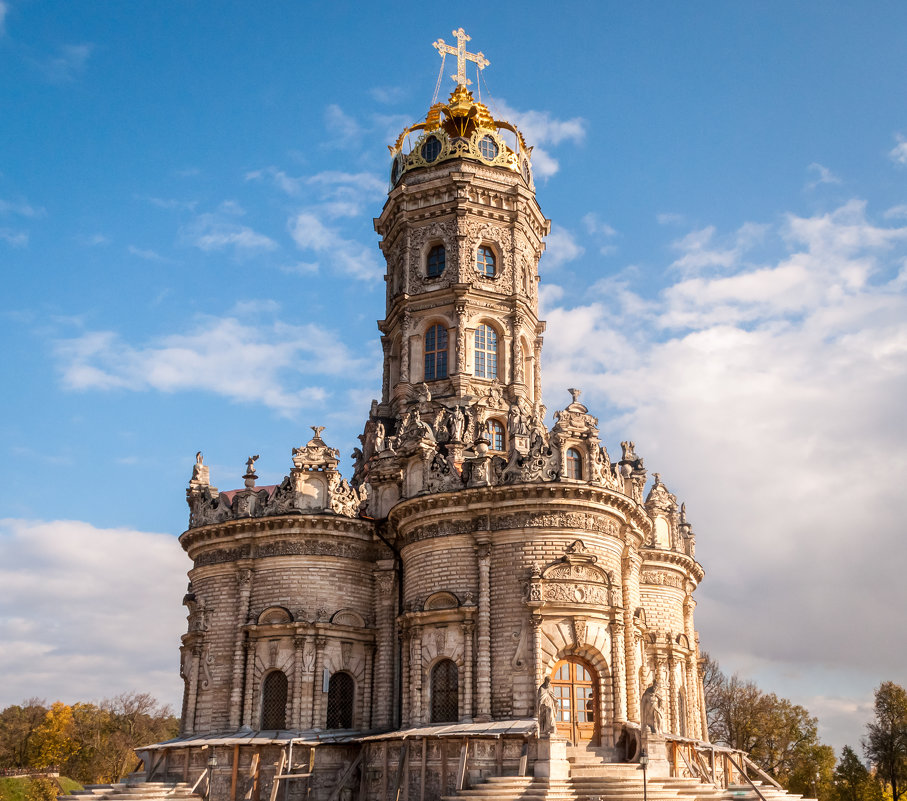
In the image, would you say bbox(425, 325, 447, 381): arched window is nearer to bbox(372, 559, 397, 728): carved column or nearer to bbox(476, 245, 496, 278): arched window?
bbox(476, 245, 496, 278): arched window

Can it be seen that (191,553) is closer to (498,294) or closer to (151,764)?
(151,764)

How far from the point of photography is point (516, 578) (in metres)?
33.2

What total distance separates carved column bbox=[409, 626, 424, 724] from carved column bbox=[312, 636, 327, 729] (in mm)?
4194

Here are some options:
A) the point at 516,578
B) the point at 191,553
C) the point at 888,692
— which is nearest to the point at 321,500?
the point at 191,553

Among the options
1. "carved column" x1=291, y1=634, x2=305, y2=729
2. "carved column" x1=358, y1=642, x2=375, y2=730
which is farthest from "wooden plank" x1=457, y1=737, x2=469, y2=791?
"carved column" x1=291, y1=634, x2=305, y2=729

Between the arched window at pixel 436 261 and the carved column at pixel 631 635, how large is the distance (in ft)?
54.3

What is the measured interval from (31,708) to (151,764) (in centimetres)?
5920

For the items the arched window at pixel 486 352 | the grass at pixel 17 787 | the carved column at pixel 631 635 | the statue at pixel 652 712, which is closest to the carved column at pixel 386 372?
the arched window at pixel 486 352

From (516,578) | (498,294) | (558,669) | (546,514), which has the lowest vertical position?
(558,669)

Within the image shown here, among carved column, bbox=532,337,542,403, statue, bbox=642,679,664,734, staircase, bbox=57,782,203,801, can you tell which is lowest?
staircase, bbox=57,782,203,801

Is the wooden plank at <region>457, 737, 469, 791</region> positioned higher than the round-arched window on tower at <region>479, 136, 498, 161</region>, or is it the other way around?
the round-arched window on tower at <region>479, 136, 498, 161</region>

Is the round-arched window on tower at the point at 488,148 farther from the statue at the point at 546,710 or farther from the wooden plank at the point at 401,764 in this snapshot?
the wooden plank at the point at 401,764

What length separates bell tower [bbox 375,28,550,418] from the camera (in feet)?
143

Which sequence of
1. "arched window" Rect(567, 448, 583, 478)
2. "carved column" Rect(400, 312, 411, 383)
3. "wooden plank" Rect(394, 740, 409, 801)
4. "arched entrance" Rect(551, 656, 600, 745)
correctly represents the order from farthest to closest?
"carved column" Rect(400, 312, 411, 383) < "arched window" Rect(567, 448, 583, 478) < "arched entrance" Rect(551, 656, 600, 745) < "wooden plank" Rect(394, 740, 409, 801)
